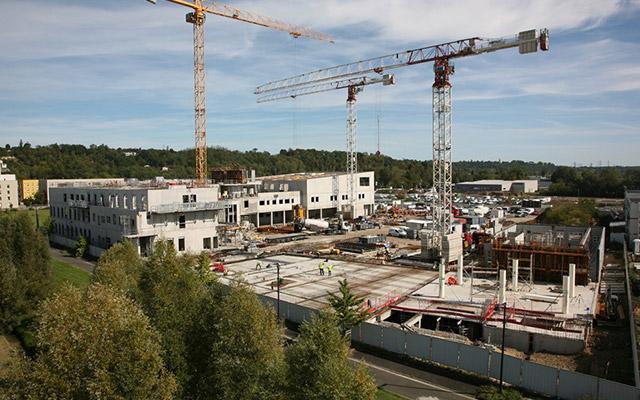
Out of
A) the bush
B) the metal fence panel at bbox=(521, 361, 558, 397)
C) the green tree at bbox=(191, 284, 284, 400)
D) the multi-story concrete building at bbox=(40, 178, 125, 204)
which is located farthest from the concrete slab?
the multi-story concrete building at bbox=(40, 178, 125, 204)

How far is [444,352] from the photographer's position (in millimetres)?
22453

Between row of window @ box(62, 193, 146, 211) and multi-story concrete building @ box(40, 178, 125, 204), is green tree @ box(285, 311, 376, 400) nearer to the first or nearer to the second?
row of window @ box(62, 193, 146, 211)

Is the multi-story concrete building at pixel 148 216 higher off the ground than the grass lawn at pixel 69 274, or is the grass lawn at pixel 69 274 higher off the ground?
the multi-story concrete building at pixel 148 216

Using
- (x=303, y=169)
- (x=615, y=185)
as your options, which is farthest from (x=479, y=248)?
(x=303, y=169)

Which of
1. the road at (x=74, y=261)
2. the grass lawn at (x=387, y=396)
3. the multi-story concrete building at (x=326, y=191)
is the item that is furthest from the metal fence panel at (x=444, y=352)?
the multi-story concrete building at (x=326, y=191)

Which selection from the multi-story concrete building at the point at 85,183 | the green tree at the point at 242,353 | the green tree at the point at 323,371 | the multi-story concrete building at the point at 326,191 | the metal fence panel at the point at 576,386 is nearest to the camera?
the green tree at the point at 323,371

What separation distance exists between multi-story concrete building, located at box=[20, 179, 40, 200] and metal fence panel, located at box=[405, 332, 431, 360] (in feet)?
416

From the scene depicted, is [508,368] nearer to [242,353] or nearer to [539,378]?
[539,378]

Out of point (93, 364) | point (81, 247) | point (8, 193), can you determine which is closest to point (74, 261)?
point (81, 247)

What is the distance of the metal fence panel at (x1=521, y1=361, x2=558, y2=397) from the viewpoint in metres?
19.3

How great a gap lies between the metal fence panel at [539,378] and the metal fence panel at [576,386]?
0.26 m

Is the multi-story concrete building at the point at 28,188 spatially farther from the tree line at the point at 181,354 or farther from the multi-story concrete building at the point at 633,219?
the multi-story concrete building at the point at 633,219

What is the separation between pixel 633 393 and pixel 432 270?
2522cm

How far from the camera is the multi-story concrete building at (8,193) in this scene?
109 metres
